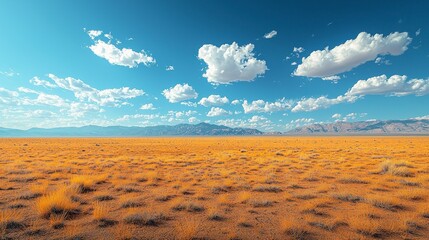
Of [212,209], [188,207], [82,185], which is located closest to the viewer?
[212,209]

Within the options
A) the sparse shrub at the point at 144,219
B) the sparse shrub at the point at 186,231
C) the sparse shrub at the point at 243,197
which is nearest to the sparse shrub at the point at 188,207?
the sparse shrub at the point at 144,219

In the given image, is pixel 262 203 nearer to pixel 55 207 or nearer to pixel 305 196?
pixel 305 196

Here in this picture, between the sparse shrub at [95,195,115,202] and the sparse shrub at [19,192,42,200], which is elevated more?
the sparse shrub at [19,192,42,200]

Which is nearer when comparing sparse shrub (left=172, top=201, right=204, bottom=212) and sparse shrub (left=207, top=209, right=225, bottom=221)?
sparse shrub (left=207, top=209, right=225, bottom=221)

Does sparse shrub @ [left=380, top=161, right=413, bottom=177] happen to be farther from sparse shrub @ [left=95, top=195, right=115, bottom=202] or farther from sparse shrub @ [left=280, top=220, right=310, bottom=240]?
sparse shrub @ [left=95, top=195, right=115, bottom=202]

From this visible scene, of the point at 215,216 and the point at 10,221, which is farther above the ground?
the point at 10,221

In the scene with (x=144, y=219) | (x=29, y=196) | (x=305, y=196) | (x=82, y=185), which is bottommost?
(x=305, y=196)

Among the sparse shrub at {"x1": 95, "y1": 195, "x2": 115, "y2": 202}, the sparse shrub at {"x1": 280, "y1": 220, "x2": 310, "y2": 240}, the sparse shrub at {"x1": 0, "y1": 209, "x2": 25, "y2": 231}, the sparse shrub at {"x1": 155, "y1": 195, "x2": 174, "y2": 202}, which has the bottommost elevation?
the sparse shrub at {"x1": 280, "y1": 220, "x2": 310, "y2": 240}

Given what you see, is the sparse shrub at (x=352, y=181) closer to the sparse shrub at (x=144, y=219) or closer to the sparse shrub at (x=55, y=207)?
the sparse shrub at (x=144, y=219)

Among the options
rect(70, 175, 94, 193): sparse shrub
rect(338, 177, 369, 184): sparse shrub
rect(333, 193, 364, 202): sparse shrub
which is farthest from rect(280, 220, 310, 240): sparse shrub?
rect(70, 175, 94, 193): sparse shrub

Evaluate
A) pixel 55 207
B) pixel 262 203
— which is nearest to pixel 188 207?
pixel 262 203

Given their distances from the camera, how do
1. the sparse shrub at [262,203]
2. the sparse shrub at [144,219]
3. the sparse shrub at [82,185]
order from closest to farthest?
the sparse shrub at [144,219]
the sparse shrub at [262,203]
the sparse shrub at [82,185]

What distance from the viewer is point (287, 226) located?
6.39 m

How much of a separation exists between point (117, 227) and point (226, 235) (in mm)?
3136
